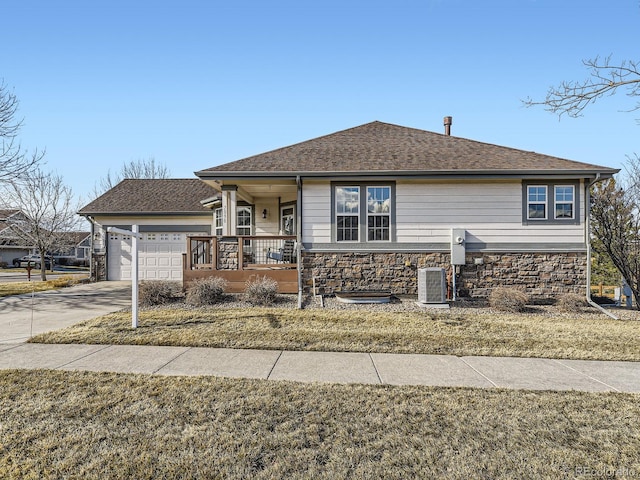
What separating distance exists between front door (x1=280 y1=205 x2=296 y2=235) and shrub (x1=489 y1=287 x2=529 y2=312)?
6.58 m

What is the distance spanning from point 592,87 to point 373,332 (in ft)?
23.0

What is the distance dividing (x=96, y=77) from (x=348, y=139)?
829 centimetres

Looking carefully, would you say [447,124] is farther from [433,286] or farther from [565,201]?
[433,286]

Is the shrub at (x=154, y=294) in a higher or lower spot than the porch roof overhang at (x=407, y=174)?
lower

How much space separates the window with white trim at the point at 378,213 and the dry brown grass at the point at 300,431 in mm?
6567

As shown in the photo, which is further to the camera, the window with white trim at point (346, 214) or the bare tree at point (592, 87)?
the window with white trim at point (346, 214)

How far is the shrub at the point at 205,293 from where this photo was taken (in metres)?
8.81

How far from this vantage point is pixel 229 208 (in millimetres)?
11414

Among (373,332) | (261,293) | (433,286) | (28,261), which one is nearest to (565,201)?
(433,286)

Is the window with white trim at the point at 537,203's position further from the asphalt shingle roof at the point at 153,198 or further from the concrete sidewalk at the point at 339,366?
the asphalt shingle roof at the point at 153,198

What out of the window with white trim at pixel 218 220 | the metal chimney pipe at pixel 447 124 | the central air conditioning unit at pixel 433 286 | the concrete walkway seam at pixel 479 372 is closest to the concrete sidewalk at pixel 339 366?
the concrete walkway seam at pixel 479 372

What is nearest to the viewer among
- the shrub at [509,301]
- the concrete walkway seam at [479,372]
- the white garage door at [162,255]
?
the concrete walkway seam at [479,372]

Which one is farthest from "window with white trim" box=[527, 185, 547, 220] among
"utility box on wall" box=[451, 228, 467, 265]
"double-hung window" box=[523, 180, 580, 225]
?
"utility box on wall" box=[451, 228, 467, 265]

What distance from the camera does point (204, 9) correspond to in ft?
30.6
